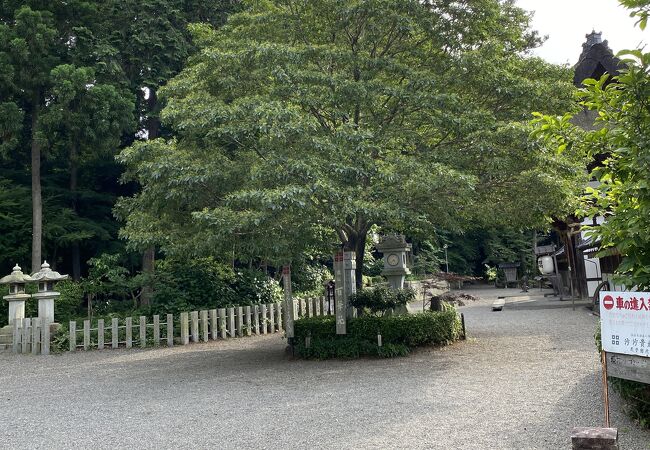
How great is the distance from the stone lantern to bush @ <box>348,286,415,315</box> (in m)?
1.83

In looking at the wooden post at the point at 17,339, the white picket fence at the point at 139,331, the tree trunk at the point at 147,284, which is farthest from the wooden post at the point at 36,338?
the tree trunk at the point at 147,284

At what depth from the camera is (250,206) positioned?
25.3ft

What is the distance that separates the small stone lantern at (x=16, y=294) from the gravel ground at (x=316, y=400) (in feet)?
10.1

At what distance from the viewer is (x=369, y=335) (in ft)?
29.8

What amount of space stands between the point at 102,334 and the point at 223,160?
5.43 metres

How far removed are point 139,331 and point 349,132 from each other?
22.8 feet

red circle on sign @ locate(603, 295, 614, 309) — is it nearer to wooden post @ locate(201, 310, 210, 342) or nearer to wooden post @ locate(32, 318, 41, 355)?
wooden post @ locate(201, 310, 210, 342)

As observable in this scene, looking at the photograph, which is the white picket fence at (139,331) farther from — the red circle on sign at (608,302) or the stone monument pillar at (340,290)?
the red circle on sign at (608,302)

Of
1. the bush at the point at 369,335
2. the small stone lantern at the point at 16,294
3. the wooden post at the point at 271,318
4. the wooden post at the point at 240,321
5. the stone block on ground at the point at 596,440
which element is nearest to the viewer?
the stone block on ground at the point at 596,440

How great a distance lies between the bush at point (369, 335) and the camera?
8.93m

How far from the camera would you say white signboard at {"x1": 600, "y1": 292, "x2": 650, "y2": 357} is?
12.6ft

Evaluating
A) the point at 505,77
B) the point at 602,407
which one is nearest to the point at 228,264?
the point at 505,77

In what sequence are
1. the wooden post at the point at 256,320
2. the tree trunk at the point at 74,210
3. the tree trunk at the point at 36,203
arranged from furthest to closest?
the tree trunk at the point at 74,210, the tree trunk at the point at 36,203, the wooden post at the point at 256,320

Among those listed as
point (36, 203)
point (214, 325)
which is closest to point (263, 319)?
point (214, 325)
